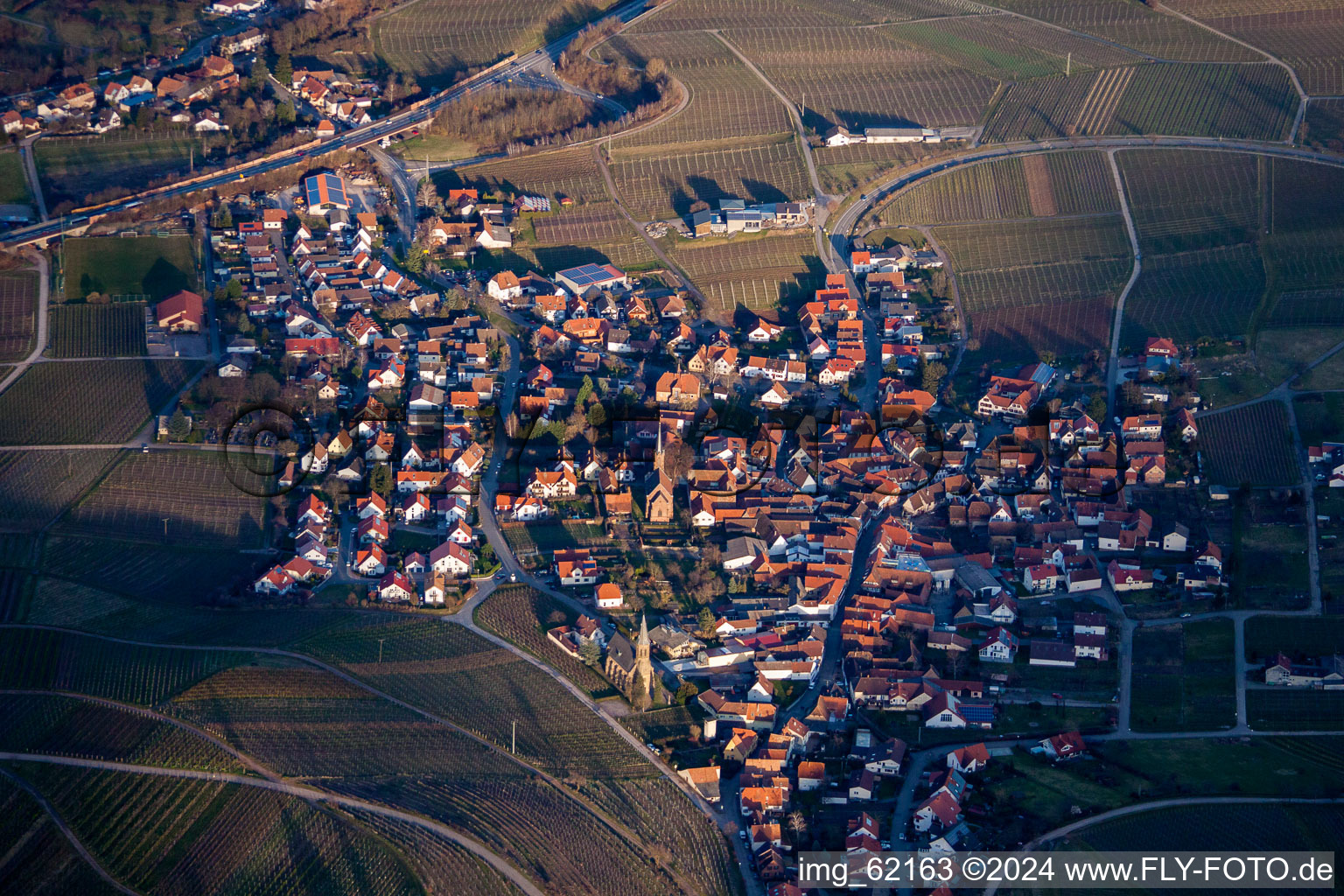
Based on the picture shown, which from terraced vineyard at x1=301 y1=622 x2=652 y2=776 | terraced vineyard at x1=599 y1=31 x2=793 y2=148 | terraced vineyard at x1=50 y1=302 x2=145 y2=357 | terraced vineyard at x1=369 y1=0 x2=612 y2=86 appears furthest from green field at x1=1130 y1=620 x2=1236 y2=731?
terraced vineyard at x1=369 y1=0 x2=612 y2=86

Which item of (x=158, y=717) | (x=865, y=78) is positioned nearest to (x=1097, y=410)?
(x=865, y=78)

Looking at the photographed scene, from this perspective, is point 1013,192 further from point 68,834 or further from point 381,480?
point 68,834

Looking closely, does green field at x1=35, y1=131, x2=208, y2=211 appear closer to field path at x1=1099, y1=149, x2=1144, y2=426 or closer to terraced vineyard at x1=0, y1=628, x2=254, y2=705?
terraced vineyard at x1=0, y1=628, x2=254, y2=705

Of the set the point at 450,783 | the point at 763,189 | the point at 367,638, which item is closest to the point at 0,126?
the point at 763,189

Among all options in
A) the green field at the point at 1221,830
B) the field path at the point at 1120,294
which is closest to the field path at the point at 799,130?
the field path at the point at 1120,294

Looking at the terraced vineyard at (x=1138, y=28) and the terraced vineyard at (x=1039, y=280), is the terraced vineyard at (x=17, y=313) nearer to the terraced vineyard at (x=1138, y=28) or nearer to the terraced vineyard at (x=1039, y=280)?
the terraced vineyard at (x=1039, y=280)

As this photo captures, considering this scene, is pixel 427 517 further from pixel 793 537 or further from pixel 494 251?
pixel 494 251
